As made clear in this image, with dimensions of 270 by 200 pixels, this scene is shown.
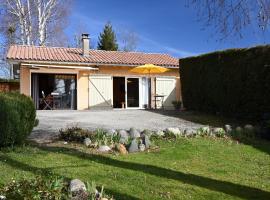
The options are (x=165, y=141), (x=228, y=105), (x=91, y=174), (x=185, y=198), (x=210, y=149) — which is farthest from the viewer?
(x=228, y=105)

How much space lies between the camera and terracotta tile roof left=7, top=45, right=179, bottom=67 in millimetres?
29283

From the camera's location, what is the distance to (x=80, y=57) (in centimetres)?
3145

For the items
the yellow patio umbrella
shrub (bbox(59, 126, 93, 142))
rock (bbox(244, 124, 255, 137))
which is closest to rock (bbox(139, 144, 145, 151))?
shrub (bbox(59, 126, 93, 142))

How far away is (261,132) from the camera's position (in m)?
14.8

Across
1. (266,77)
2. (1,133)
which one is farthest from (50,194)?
(266,77)

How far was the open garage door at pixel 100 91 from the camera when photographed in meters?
30.7

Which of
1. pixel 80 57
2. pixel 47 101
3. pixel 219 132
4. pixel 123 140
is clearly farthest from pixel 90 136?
pixel 80 57

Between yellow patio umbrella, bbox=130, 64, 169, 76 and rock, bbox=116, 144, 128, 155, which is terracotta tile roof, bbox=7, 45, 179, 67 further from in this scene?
rock, bbox=116, 144, 128, 155

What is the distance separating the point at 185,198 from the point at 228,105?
1355 cm

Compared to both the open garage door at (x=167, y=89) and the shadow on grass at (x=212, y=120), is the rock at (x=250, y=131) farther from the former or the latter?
the open garage door at (x=167, y=89)

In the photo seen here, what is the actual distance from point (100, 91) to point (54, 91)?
317 cm

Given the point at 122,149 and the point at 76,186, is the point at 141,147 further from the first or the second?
the point at 76,186

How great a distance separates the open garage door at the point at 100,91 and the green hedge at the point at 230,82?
7.12 metres

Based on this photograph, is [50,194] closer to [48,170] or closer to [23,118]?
[48,170]
